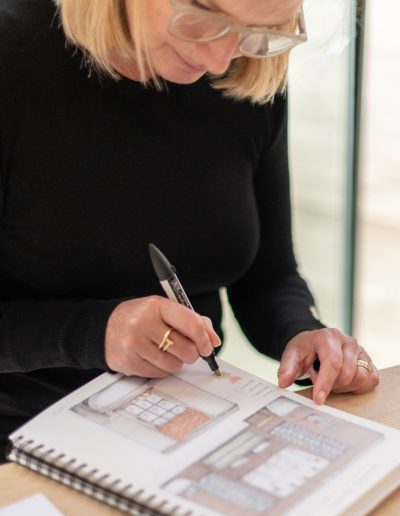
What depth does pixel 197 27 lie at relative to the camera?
105cm

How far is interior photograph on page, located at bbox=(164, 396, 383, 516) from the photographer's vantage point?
0.91m

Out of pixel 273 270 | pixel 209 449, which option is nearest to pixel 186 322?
pixel 209 449

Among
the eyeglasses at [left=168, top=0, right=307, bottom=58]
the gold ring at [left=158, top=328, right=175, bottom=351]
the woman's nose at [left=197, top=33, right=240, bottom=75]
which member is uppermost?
the eyeglasses at [left=168, top=0, right=307, bottom=58]

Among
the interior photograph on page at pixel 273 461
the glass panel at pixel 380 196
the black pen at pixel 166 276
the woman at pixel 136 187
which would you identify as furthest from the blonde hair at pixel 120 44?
the glass panel at pixel 380 196

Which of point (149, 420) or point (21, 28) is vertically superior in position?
point (21, 28)

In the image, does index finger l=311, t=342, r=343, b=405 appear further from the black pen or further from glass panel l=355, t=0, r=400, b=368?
glass panel l=355, t=0, r=400, b=368

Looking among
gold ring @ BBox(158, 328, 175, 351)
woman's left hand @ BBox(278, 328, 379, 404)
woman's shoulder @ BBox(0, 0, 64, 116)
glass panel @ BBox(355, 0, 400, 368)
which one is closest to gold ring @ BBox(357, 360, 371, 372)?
woman's left hand @ BBox(278, 328, 379, 404)

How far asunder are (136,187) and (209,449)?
0.46 meters

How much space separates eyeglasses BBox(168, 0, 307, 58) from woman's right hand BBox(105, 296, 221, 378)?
1.03 ft

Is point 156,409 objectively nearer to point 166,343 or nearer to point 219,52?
point 166,343

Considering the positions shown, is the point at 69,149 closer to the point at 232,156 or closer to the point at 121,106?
the point at 121,106

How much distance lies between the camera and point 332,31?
1.30 m

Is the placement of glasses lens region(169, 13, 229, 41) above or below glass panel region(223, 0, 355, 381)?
above

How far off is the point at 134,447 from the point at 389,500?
10.8 inches
